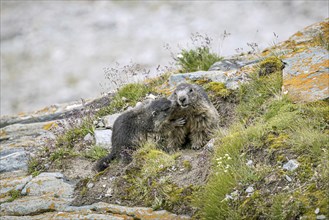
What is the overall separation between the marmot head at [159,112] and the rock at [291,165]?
336 cm

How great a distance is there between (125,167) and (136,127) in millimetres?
1140

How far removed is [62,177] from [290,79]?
4.37 meters

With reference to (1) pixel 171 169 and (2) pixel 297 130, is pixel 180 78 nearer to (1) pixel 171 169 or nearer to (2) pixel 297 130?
(1) pixel 171 169

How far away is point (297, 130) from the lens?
657 centimetres

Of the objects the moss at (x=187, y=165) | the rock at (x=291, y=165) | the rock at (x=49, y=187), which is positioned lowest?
the rock at (x=49, y=187)

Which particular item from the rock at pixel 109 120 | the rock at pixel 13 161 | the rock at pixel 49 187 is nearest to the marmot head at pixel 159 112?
the rock at pixel 49 187

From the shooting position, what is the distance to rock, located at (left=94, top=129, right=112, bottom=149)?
1058cm

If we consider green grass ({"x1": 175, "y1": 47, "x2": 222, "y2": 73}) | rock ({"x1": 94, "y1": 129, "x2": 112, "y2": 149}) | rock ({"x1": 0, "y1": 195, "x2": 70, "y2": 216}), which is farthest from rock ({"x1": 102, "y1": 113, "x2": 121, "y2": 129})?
rock ({"x1": 0, "y1": 195, "x2": 70, "y2": 216})

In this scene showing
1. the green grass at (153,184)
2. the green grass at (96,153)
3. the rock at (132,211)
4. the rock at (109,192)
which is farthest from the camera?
the green grass at (96,153)

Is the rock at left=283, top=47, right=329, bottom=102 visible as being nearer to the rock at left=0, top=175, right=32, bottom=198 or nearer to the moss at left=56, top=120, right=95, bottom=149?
the moss at left=56, top=120, right=95, bottom=149

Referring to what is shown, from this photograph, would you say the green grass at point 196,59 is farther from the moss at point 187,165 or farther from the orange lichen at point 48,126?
the moss at point 187,165

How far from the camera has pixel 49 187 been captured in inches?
352

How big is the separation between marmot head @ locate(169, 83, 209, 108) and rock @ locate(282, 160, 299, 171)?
322 centimetres

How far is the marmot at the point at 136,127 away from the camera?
9320mm
